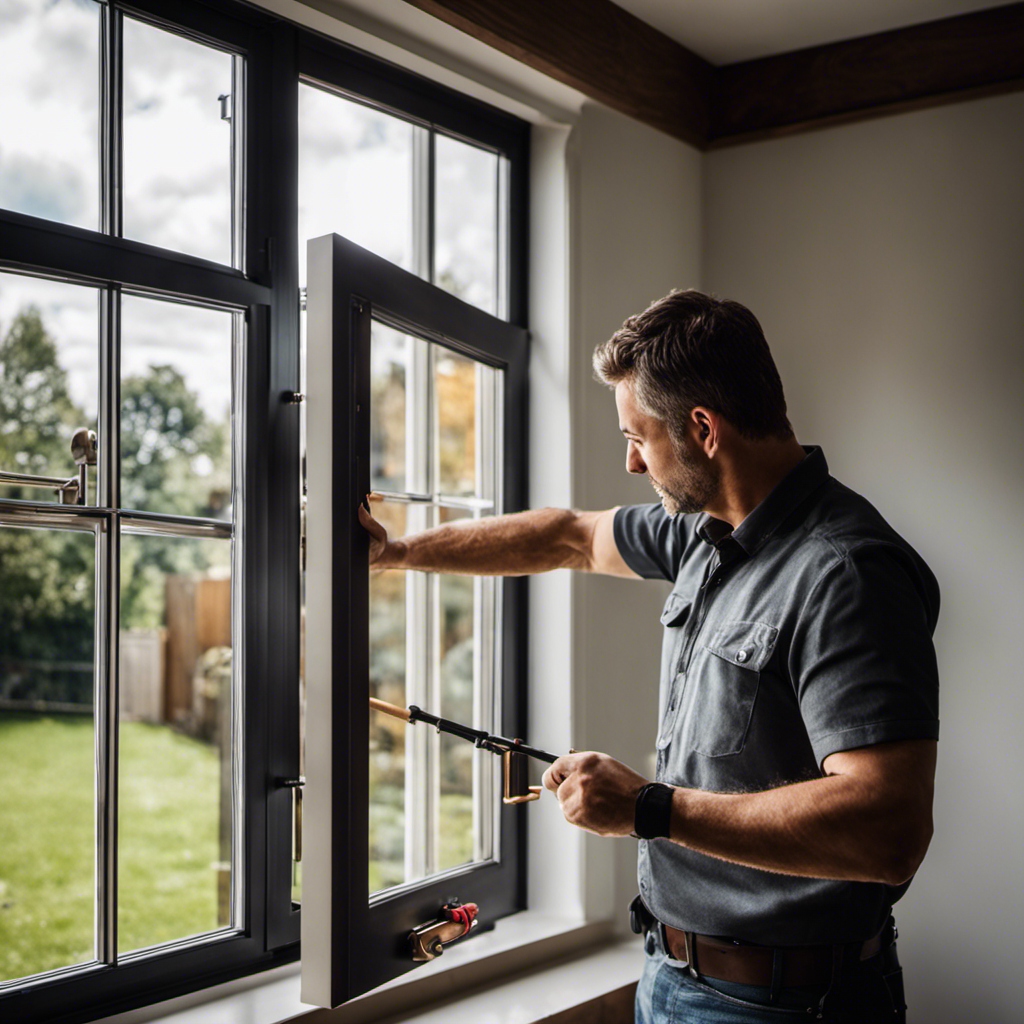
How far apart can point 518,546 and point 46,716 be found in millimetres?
5838

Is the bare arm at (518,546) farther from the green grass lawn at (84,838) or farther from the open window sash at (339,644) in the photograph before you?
the green grass lawn at (84,838)

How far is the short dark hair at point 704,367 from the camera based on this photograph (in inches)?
56.0

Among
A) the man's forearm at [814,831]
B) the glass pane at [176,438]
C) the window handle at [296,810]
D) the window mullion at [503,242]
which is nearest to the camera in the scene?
the man's forearm at [814,831]

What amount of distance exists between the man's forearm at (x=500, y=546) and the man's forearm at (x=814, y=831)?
1.98 ft

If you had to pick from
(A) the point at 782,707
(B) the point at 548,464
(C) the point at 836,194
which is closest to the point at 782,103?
(C) the point at 836,194

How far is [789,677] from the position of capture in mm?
1362

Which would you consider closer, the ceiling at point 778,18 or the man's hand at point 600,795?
the man's hand at point 600,795

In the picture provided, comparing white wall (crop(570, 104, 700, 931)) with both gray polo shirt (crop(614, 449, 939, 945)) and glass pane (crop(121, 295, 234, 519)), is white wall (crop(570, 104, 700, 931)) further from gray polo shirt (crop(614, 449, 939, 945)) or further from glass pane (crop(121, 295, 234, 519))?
glass pane (crop(121, 295, 234, 519))

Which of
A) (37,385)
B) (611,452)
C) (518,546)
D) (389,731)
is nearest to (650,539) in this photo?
(518,546)

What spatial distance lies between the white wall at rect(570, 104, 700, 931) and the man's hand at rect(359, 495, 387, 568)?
71 cm

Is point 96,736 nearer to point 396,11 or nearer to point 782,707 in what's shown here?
point 782,707

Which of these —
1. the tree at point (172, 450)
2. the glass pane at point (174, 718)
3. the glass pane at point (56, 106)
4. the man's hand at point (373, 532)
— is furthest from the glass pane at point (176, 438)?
the man's hand at point (373, 532)

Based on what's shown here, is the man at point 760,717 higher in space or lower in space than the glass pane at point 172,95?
lower

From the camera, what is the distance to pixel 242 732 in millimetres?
1665
